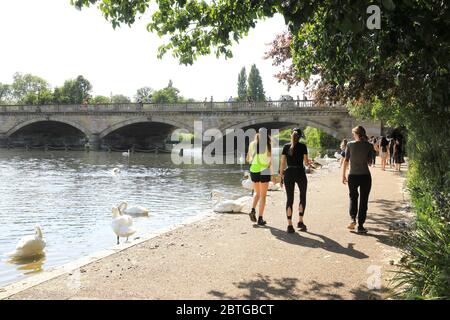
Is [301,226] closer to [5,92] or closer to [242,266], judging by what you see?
[242,266]

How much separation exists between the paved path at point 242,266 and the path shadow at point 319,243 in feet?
0.05

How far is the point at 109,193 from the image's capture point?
16.5 m

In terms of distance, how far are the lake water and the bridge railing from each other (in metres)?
13.3

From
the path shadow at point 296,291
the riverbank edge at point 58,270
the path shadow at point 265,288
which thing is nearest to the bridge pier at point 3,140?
the riverbank edge at point 58,270

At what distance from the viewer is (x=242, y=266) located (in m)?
5.46

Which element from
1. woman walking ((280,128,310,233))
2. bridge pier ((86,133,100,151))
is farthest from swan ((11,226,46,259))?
bridge pier ((86,133,100,151))

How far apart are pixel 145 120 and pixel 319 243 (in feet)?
127

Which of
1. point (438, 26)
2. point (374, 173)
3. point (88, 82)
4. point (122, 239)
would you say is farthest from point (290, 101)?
point (88, 82)

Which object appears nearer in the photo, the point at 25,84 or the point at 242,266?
the point at 242,266

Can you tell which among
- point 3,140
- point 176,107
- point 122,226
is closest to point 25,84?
point 3,140

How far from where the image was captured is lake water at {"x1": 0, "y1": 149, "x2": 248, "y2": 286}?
8445 millimetres

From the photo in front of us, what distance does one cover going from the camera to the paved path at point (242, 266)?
452 centimetres

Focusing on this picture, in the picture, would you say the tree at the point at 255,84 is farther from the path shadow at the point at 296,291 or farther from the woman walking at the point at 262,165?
the path shadow at the point at 296,291
